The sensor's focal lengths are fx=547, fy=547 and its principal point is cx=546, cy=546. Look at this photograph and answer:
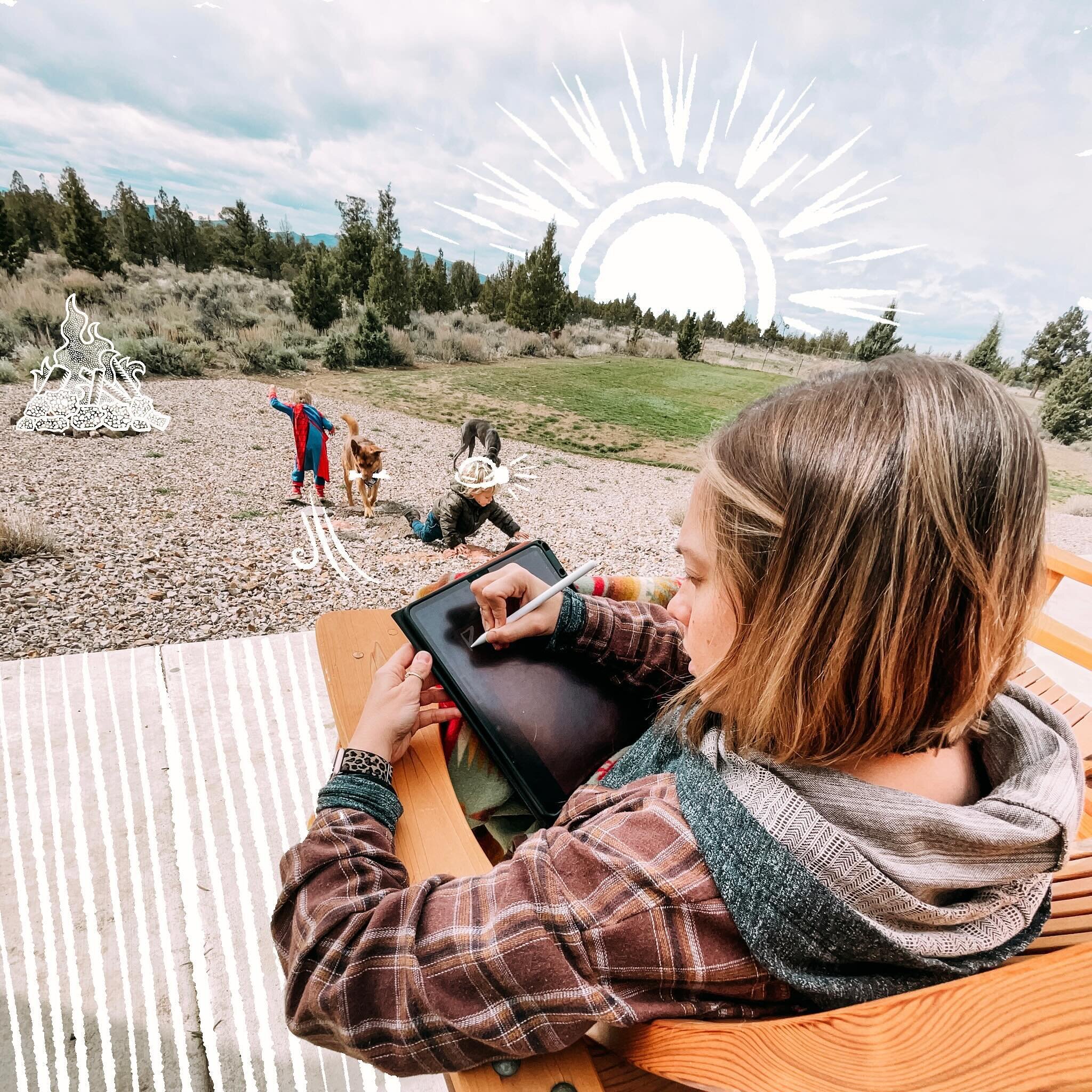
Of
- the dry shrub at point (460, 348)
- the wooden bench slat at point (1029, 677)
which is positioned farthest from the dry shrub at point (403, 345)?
the wooden bench slat at point (1029, 677)

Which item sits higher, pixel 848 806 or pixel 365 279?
pixel 365 279

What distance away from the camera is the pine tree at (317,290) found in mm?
2750

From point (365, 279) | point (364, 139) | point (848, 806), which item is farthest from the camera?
point (365, 279)

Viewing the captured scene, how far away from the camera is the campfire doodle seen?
2377mm

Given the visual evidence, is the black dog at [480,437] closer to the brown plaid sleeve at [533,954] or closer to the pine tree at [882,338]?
the brown plaid sleeve at [533,954]

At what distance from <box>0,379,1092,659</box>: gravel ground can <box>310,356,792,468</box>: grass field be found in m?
0.17

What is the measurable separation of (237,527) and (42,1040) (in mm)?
1865

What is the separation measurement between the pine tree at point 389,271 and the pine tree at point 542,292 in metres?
0.67

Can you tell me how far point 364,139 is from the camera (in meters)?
2.43

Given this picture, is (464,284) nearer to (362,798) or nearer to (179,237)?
(179,237)

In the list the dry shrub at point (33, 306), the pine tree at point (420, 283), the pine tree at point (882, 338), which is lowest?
the dry shrub at point (33, 306)

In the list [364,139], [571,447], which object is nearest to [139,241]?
[364,139]

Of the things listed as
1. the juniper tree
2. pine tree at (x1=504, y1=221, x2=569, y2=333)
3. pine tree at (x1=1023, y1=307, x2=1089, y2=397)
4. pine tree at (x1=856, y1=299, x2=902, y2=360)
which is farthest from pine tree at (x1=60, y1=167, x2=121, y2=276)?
pine tree at (x1=1023, y1=307, x2=1089, y2=397)

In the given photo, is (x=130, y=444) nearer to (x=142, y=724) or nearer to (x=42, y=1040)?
(x=142, y=724)
